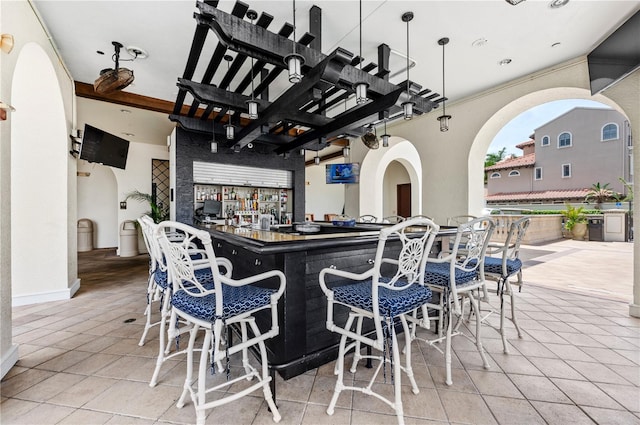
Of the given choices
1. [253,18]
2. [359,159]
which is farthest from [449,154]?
[253,18]

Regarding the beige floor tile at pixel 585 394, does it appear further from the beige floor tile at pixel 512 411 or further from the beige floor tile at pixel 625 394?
the beige floor tile at pixel 512 411

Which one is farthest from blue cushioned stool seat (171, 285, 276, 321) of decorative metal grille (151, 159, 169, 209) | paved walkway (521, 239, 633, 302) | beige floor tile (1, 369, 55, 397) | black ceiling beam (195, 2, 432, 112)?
decorative metal grille (151, 159, 169, 209)

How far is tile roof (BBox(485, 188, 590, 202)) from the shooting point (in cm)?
1424

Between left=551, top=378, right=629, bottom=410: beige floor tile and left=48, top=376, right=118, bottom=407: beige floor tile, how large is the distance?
10.5ft

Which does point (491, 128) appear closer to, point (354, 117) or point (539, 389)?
point (354, 117)

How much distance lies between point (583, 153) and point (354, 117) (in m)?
18.5

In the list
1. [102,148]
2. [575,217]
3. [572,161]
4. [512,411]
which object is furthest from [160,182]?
[572,161]

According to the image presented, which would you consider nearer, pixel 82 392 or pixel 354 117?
pixel 82 392

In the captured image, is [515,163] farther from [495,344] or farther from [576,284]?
[495,344]

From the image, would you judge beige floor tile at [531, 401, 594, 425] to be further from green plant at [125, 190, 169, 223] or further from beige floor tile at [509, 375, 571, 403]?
green plant at [125, 190, 169, 223]

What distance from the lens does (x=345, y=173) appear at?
700cm

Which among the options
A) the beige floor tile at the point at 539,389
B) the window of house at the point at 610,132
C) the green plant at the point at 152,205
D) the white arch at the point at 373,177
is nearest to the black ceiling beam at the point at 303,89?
the beige floor tile at the point at 539,389

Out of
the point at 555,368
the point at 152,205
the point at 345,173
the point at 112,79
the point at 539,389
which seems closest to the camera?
the point at 539,389

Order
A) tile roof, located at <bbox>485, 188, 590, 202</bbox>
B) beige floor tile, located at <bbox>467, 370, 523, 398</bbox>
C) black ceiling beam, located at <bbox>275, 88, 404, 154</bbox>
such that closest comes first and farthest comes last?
1. beige floor tile, located at <bbox>467, 370, 523, 398</bbox>
2. black ceiling beam, located at <bbox>275, 88, 404, 154</bbox>
3. tile roof, located at <bbox>485, 188, 590, 202</bbox>
